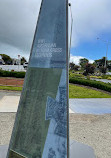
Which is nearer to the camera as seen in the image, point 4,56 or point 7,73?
point 7,73

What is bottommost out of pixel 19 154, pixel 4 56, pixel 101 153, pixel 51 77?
pixel 101 153

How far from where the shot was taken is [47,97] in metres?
2.98

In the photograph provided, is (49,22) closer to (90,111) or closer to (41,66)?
(41,66)

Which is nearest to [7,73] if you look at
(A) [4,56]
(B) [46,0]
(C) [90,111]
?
(C) [90,111]

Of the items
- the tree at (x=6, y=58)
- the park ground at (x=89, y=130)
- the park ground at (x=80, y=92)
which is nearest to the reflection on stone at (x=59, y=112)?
the park ground at (x=89, y=130)

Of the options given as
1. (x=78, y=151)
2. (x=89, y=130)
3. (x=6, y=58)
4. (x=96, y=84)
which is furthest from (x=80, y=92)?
(x=6, y=58)

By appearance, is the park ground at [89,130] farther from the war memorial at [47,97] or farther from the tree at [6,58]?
the tree at [6,58]

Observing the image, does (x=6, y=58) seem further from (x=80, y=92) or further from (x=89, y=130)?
(x=89, y=130)

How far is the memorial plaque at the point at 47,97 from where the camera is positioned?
281cm

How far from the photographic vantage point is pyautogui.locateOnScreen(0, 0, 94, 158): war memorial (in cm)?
281

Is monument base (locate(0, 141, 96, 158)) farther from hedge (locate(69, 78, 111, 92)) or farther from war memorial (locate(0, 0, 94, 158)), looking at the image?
hedge (locate(69, 78, 111, 92))

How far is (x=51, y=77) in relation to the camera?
3049mm

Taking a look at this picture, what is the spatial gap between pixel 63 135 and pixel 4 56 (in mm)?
87779

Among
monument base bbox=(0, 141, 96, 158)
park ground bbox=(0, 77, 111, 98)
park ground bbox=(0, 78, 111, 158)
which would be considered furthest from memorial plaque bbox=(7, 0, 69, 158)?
park ground bbox=(0, 77, 111, 98)
